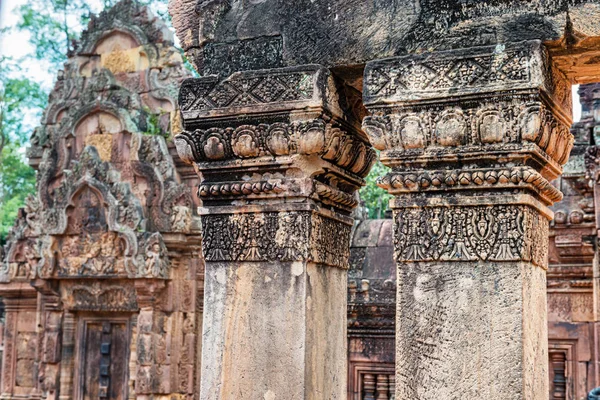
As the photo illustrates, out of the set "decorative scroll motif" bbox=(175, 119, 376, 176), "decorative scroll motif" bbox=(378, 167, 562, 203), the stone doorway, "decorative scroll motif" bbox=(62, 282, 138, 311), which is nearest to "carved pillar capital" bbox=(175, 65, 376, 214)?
"decorative scroll motif" bbox=(175, 119, 376, 176)

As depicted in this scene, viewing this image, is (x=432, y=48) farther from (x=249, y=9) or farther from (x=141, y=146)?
(x=141, y=146)

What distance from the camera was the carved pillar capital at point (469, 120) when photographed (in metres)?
3.37

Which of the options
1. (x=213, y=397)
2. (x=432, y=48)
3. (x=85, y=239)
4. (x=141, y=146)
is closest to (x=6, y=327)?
(x=85, y=239)

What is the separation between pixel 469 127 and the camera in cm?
346

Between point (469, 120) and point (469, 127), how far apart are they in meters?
0.03

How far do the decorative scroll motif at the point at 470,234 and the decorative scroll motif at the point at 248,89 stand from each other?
0.74 metres

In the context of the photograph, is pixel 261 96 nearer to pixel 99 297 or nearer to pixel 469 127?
pixel 469 127

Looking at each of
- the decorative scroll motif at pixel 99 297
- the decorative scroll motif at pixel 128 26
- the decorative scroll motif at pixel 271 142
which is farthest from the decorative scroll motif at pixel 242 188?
the decorative scroll motif at pixel 128 26

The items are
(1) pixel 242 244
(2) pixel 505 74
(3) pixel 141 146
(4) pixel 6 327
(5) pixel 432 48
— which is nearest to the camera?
(2) pixel 505 74

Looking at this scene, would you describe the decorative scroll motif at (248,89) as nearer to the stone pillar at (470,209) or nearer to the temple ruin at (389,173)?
the temple ruin at (389,173)

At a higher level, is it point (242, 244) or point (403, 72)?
point (403, 72)

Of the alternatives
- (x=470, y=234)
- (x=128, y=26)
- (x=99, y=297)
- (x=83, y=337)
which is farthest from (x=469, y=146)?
(x=128, y=26)

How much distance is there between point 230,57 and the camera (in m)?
4.11

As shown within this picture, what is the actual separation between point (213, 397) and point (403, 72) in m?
1.66
